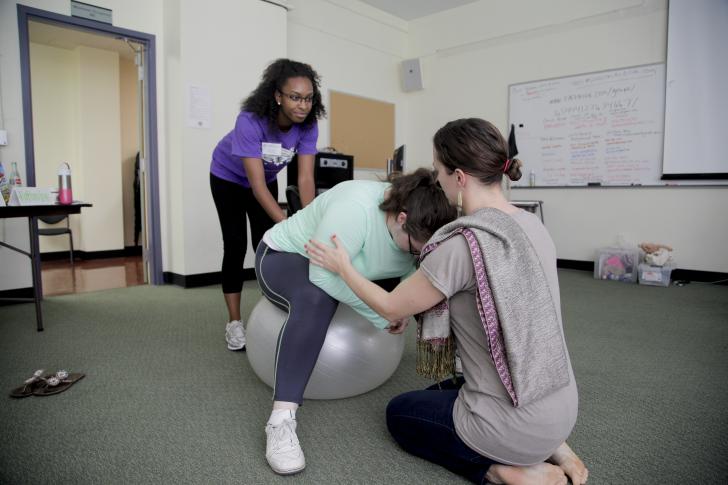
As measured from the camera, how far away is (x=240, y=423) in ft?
4.59

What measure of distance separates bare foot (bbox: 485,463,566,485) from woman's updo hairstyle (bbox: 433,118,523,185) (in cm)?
66

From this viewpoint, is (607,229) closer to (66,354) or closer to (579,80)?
(579,80)

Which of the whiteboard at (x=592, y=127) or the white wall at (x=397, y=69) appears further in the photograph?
the whiteboard at (x=592, y=127)

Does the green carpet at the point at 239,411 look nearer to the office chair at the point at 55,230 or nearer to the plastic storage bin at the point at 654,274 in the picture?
the plastic storage bin at the point at 654,274

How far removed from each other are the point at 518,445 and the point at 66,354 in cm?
192

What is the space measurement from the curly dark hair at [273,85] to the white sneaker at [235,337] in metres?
0.91

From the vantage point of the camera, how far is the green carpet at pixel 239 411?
116 centimetres

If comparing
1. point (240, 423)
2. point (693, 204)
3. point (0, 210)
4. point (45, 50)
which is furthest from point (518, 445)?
point (45, 50)

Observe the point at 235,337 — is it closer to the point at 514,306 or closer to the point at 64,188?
the point at 64,188

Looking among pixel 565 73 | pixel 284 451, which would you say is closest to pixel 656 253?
pixel 565 73

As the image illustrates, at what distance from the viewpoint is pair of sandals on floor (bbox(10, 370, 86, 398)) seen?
5.13 ft

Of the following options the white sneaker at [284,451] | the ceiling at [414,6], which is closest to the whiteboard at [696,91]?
the ceiling at [414,6]

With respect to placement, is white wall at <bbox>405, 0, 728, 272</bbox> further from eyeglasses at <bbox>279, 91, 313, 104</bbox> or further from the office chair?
the office chair

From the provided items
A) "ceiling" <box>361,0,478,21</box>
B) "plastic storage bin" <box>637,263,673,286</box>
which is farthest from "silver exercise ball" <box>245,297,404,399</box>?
"ceiling" <box>361,0,478,21</box>
